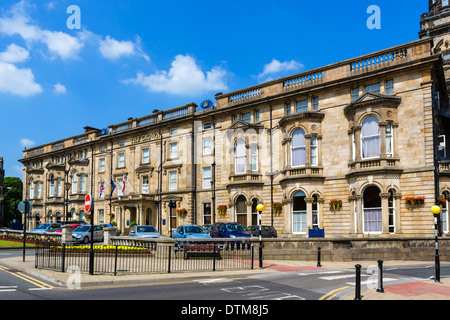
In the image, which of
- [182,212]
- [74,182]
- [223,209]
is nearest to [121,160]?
[74,182]

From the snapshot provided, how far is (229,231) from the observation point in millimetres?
26500

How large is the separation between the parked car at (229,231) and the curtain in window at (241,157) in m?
9.24

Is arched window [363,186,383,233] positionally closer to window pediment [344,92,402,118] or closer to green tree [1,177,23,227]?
window pediment [344,92,402,118]

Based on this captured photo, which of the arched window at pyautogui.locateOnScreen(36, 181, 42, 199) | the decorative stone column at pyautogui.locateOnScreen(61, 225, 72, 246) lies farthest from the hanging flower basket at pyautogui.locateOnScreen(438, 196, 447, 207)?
the arched window at pyautogui.locateOnScreen(36, 181, 42, 199)

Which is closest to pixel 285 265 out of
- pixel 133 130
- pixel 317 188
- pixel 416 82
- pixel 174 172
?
pixel 317 188

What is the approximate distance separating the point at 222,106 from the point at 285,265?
21.0m

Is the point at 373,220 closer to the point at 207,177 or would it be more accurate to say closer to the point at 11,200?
the point at 207,177

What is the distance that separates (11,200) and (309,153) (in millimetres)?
88547

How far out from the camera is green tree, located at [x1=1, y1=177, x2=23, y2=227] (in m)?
97.1

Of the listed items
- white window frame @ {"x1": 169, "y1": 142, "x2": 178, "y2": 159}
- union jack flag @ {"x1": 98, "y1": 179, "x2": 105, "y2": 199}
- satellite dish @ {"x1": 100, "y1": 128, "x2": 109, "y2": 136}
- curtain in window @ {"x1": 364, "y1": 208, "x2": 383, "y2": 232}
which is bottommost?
curtain in window @ {"x1": 364, "y1": 208, "x2": 383, "y2": 232}

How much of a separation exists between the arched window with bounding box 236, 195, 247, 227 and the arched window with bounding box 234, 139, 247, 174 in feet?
8.11

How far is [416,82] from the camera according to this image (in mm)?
27562

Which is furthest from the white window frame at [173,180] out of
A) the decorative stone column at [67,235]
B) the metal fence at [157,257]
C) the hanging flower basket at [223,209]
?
the metal fence at [157,257]
